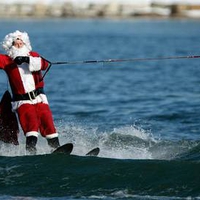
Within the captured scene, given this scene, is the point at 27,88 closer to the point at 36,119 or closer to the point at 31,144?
the point at 36,119

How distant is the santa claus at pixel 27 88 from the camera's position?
11570mm

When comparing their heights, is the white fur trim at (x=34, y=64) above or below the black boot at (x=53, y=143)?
above

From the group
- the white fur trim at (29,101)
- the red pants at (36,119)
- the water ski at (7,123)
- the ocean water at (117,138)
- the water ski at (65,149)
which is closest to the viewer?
the ocean water at (117,138)

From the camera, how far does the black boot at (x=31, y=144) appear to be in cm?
1158

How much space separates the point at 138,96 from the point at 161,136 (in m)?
6.40

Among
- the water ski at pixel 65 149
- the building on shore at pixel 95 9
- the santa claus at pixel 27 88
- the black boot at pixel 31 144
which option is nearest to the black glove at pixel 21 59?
the santa claus at pixel 27 88

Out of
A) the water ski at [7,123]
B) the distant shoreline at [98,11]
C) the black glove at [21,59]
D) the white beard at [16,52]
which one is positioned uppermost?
the white beard at [16,52]

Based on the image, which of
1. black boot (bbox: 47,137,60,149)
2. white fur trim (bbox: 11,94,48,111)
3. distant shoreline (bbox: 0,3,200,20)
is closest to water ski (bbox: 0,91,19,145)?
white fur trim (bbox: 11,94,48,111)

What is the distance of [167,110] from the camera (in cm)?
1806

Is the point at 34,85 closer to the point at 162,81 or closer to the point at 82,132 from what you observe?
the point at 82,132

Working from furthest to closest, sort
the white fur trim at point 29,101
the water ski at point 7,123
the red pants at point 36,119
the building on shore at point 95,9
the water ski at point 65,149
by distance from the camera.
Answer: the building on shore at point 95,9 → the water ski at point 7,123 → the white fur trim at point 29,101 → the red pants at point 36,119 → the water ski at point 65,149

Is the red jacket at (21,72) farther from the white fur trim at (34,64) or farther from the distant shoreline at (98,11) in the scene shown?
the distant shoreline at (98,11)

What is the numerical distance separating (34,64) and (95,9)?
79977 millimetres

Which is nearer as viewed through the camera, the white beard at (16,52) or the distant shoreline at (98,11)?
the white beard at (16,52)
